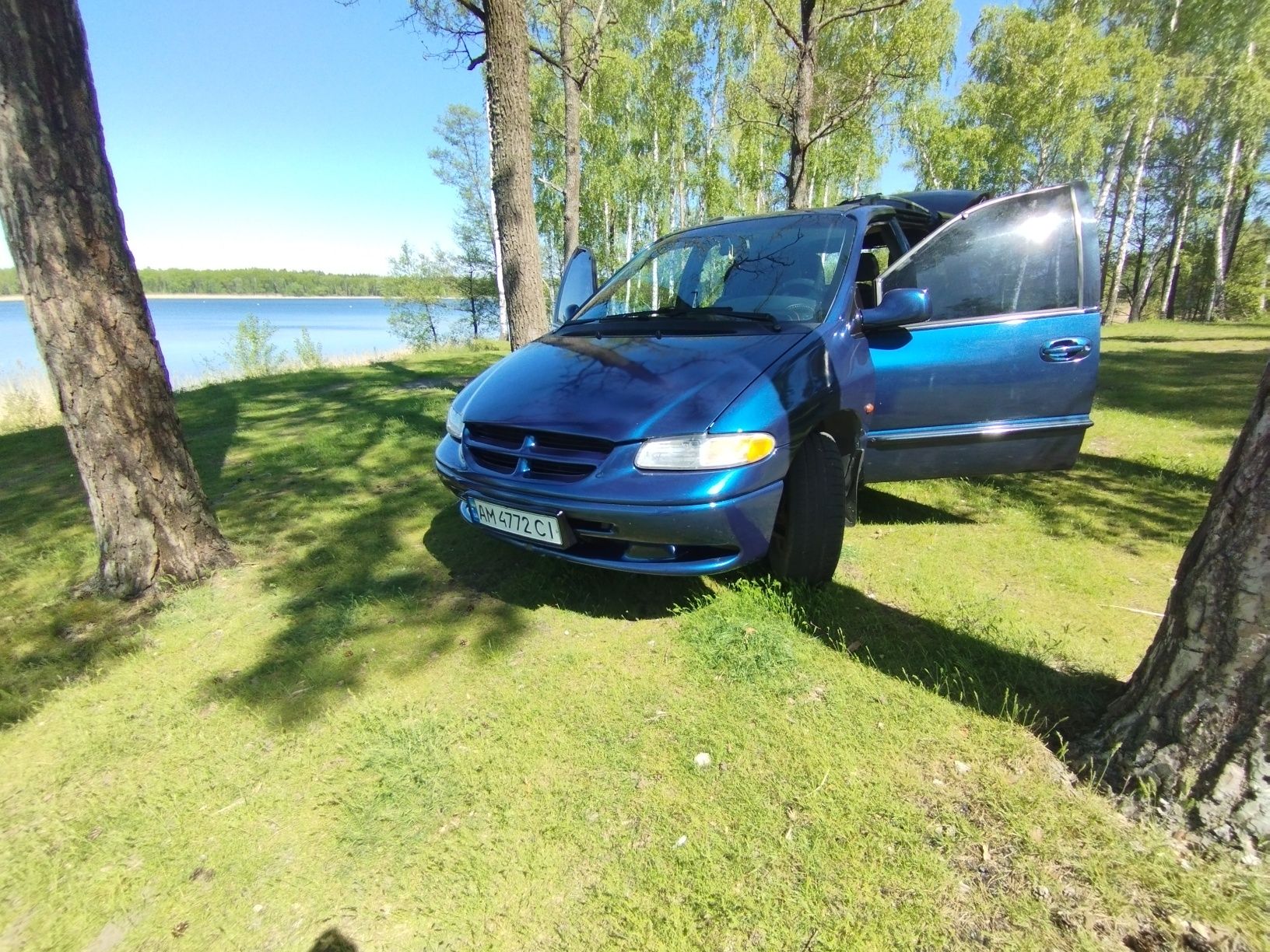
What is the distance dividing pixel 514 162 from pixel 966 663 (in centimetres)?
586

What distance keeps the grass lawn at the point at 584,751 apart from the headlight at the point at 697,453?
2.69 feet

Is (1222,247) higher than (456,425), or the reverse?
(1222,247)

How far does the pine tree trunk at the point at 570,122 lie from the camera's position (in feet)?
34.5

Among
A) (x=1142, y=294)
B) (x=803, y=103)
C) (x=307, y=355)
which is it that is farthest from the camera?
(x=1142, y=294)

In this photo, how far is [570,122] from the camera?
1117cm

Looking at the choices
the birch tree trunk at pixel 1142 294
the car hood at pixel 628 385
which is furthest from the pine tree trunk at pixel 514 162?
the birch tree trunk at pixel 1142 294

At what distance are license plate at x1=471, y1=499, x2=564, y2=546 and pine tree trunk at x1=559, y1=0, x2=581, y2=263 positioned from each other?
8.61 m

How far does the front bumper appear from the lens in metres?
2.21

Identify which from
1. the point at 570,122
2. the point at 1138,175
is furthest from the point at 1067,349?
the point at 1138,175

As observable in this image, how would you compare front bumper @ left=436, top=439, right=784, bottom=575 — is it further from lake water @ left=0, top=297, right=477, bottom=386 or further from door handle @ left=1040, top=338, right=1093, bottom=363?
lake water @ left=0, top=297, right=477, bottom=386

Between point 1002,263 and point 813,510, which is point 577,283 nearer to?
point 813,510

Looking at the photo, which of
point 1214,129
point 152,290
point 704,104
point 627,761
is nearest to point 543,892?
point 627,761

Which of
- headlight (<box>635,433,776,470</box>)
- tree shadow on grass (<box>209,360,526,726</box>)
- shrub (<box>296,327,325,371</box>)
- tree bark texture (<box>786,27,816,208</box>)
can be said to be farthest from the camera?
shrub (<box>296,327,325,371</box>)

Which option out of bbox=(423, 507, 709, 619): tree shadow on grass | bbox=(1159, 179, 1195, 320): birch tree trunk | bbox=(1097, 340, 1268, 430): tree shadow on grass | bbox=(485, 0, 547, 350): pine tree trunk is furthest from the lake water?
bbox=(1159, 179, 1195, 320): birch tree trunk
